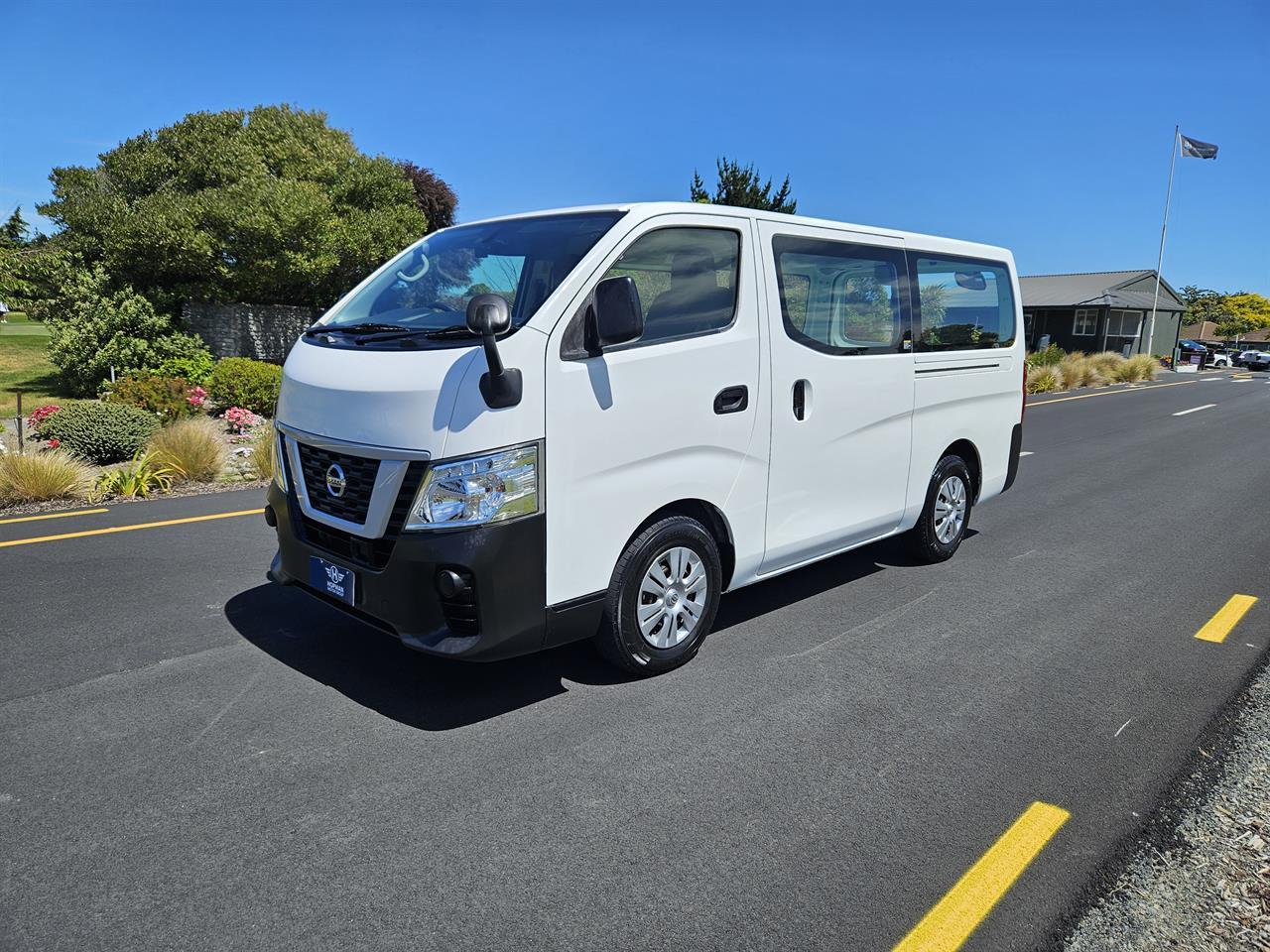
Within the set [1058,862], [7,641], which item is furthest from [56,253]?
[1058,862]

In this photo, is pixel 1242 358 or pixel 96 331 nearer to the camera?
pixel 96 331

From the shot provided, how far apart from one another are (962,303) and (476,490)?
12.9 ft

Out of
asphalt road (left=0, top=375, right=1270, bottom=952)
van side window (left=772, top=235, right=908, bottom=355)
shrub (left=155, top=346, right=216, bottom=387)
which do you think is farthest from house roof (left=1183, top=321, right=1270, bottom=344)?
asphalt road (left=0, top=375, right=1270, bottom=952)

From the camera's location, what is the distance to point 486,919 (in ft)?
8.06

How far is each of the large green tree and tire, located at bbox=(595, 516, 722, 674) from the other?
16623 millimetres

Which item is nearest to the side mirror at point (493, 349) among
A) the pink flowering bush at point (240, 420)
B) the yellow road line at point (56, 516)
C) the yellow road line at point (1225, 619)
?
the yellow road line at point (1225, 619)

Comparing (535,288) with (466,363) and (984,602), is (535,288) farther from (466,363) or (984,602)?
(984,602)

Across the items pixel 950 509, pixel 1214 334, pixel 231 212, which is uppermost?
pixel 231 212

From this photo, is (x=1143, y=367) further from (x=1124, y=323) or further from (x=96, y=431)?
(x=96, y=431)

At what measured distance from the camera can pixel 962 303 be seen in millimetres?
5727

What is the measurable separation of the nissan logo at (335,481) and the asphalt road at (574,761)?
94 centimetres

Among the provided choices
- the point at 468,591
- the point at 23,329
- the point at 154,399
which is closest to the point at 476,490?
the point at 468,591

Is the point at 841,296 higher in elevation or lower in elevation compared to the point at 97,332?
higher

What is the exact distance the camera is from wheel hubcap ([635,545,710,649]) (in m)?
3.93
